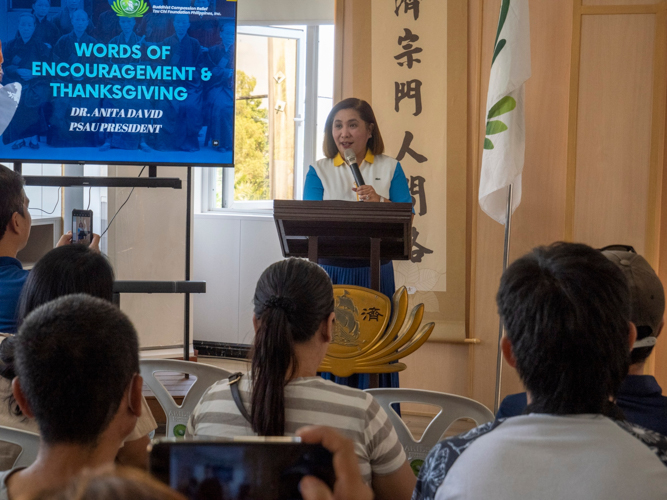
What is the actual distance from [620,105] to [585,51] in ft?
1.08

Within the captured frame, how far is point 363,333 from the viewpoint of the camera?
2002 mm

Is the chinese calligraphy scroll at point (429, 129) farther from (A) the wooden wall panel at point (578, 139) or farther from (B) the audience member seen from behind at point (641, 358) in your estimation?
(B) the audience member seen from behind at point (641, 358)

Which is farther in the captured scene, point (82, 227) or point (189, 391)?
point (82, 227)

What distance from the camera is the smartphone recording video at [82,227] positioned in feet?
8.88

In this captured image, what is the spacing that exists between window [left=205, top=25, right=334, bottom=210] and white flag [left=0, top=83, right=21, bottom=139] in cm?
179

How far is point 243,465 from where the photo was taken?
537 mm

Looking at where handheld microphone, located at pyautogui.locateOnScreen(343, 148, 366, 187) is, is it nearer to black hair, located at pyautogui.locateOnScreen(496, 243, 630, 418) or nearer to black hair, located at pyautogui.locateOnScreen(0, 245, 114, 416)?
black hair, located at pyautogui.locateOnScreen(0, 245, 114, 416)

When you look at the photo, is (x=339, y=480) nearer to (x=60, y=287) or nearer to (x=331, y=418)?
(x=331, y=418)

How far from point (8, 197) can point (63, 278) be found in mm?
608

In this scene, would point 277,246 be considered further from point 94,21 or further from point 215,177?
point 94,21

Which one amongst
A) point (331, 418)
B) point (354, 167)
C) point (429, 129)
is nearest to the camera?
point (331, 418)

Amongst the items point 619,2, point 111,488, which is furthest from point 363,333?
point 619,2

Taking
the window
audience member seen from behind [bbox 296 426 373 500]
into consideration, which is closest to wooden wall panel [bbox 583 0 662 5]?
the window

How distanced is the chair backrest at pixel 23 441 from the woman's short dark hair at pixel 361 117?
178 cm
